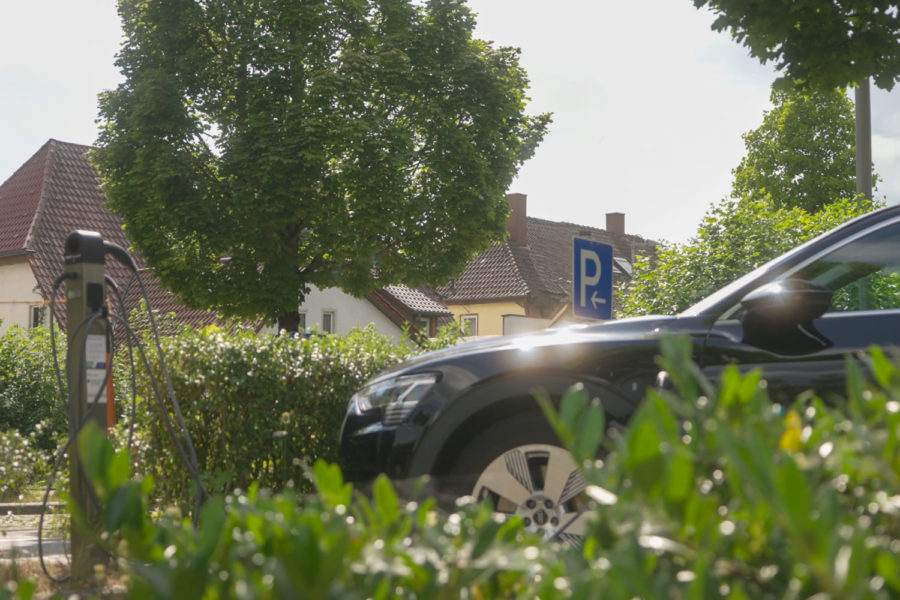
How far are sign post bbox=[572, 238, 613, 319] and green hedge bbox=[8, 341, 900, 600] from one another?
286 inches

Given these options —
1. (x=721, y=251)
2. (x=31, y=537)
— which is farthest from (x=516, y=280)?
(x=31, y=537)

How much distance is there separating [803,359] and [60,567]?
156 inches

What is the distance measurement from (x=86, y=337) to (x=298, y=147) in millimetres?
17486

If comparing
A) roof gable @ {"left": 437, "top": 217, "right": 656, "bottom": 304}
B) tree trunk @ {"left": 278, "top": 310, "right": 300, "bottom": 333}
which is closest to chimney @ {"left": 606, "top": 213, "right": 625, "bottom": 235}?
roof gable @ {"left": 437, "top": 217, "right": 656, "bottom": 304}

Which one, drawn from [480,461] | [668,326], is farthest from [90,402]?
[668,326]

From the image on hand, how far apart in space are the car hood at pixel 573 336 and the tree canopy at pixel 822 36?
484 cm

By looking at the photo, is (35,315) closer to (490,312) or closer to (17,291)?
(17,291)

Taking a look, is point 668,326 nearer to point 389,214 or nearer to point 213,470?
point 213,470

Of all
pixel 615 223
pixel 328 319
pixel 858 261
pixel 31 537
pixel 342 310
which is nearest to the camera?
pixel 858 261

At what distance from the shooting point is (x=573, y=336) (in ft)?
14.9

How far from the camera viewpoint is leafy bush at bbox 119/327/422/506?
6723mm

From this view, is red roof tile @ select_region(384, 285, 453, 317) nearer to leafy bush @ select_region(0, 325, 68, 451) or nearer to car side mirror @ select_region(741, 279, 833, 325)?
leafy bush @ select_region(0, 325, 68, 451)

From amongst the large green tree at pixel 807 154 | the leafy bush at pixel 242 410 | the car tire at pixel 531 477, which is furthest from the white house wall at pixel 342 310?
the car tire at pixel 531 477

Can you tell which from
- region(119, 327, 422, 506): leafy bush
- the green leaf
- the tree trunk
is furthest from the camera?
the tree trunk
